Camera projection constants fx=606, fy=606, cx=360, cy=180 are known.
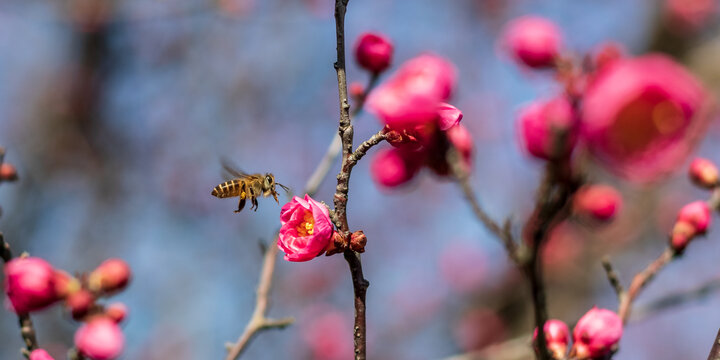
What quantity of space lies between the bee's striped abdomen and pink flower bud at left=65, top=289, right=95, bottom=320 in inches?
26.0

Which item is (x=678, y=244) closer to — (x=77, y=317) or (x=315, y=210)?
(x=315, y=210)

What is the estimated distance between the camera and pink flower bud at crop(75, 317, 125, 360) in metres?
1.30

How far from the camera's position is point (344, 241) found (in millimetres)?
1282

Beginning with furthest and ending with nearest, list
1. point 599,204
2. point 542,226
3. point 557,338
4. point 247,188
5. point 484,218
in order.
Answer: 1. point 247,188
2. point 599,204
3. point 557,338
4. point 484,218
5. point 542,226

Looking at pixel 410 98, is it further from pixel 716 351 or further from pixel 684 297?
pixel 684 297

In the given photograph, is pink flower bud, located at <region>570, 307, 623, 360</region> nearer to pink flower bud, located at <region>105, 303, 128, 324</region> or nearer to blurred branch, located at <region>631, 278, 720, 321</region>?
blurred branch, located at <region>631, 278, 720, 321</region>

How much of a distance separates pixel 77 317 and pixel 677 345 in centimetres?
915

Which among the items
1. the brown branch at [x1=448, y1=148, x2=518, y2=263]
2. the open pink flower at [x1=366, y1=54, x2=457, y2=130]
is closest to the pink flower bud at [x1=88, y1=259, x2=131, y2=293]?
the open pink flower at [x1=366, y1=54, x2=457, y2=130]

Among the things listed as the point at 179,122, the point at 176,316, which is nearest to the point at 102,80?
the point at 179,122

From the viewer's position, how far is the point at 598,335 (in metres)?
1.41

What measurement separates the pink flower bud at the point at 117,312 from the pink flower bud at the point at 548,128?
1049 millimetres

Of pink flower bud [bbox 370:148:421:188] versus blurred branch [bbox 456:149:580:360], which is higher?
pink flower bud [bbox 370:148:421:188]

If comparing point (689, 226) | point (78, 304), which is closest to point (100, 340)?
point (78, 304)

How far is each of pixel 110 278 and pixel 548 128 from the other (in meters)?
1.07
